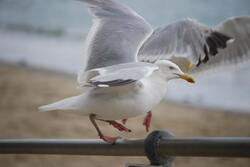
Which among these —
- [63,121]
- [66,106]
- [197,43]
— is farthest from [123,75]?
[63,121]

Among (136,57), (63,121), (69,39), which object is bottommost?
(63,121)

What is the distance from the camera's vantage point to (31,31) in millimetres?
3598

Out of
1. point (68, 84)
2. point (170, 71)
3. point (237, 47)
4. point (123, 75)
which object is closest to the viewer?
point (123, 75)

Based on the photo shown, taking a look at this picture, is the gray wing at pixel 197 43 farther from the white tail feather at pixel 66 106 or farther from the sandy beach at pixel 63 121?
the sandy beach at pixel 63 121

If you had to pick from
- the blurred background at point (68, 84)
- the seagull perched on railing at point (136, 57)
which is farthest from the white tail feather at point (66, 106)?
the blurred background at point (68, 84)

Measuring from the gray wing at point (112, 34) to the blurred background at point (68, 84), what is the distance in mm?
1093

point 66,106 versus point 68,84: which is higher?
point 66,106

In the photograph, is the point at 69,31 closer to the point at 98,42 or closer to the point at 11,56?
the point at 11,56

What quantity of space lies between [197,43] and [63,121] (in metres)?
2.13

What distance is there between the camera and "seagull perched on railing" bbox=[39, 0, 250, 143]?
3.02ft

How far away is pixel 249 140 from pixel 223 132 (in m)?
2.36

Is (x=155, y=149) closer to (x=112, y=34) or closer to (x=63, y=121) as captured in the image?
(x=112, y=34)

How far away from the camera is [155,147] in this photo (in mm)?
767

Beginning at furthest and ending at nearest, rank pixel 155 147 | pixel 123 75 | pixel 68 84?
pixel 68 84 < pixel 123 75 < pixel 155 147
